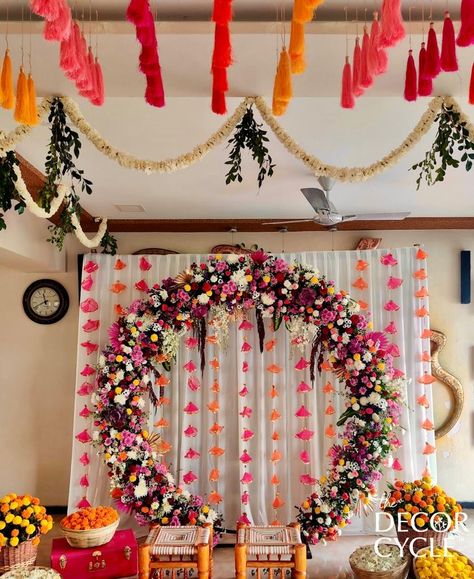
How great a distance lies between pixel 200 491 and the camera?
15.5 ft

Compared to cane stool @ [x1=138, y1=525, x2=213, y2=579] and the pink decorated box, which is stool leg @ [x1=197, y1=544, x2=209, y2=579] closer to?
cane stool @ [x1=138, y1=525, x2=213, y2=579]

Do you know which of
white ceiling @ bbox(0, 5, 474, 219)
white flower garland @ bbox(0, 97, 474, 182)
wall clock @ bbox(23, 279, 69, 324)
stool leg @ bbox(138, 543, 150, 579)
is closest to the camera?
white ceiling @ bbox(0, 5, 474, 219)

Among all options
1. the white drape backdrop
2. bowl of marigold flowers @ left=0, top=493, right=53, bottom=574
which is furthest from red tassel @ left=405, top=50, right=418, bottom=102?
bowl of marigold flowers @ left=0, top=493, right=53, bottom=574

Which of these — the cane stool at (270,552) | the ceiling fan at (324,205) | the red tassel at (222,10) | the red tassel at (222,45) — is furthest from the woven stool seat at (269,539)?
the red tassel at (222,10)

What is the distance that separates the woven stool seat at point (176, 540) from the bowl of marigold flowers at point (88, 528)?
1.33 feet

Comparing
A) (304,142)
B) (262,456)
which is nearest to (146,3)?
(304,142)

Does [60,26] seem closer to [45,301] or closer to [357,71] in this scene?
[357,71]

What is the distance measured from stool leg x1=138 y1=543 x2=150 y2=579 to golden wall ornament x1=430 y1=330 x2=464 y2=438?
3.21m

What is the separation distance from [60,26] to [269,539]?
3.23 meters

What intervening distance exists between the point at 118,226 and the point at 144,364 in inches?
61.2

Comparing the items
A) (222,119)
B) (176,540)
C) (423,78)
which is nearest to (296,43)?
(423,78)

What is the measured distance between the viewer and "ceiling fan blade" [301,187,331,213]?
3522mm

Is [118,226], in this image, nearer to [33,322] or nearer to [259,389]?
[33,322]

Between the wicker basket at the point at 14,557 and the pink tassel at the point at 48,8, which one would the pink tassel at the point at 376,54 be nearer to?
the pink tassel at the point at 48,8
